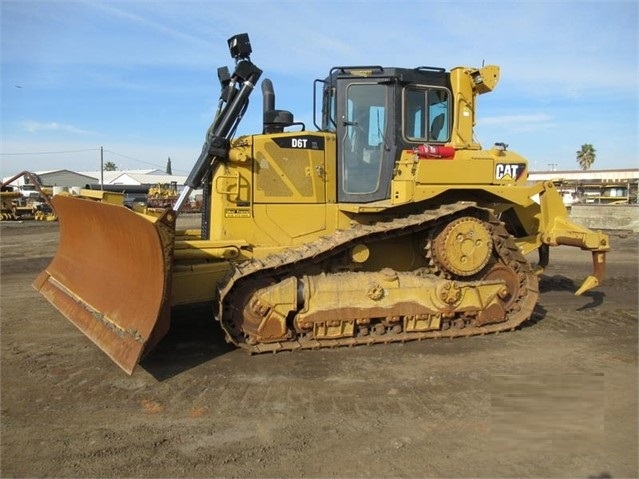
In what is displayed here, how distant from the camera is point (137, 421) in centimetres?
421

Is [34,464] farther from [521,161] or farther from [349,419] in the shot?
[521,161]

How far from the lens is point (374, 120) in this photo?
6.75 meters

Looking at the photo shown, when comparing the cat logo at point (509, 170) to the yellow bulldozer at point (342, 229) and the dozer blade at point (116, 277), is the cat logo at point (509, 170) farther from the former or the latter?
the dozer blade at point (116, 277)

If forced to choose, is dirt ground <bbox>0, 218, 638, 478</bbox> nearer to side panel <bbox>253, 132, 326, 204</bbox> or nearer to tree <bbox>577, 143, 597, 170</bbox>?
side panel <bbox>253, 132, 326, 204</bbox>

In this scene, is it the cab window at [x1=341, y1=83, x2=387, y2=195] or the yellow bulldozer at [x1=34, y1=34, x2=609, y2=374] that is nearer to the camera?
the yellow bulldozer at [x1=34, y1=34, x2=609, y2=374]

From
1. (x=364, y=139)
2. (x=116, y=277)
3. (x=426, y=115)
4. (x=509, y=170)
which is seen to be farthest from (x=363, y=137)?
(x=116, y=277)

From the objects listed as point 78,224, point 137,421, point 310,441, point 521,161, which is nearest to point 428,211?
point 521,161

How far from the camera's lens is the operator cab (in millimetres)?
6680

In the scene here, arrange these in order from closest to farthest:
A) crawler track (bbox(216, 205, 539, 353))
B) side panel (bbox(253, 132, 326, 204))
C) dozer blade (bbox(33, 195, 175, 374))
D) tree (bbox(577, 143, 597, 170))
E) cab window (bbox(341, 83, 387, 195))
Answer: dozer blade (bbox(33, 195, 175, 374))
crawler track (bbox(216, 205, 539, 353))
side panel (bbox(253, 132, 326, 204))
cab window (bbox(341, 83, 387, 195))
tree (bbox(577, 143, 597, 170))

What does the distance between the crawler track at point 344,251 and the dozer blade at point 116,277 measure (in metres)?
0.79

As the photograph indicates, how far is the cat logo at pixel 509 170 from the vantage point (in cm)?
671

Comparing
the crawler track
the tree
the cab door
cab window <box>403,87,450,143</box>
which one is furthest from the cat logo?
the tree

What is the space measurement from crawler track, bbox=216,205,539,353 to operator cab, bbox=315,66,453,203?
2.21ft

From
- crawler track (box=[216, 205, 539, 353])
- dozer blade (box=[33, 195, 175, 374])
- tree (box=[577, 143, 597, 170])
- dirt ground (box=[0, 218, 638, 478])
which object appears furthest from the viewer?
tree (box=[577, 143, 597, 170])
